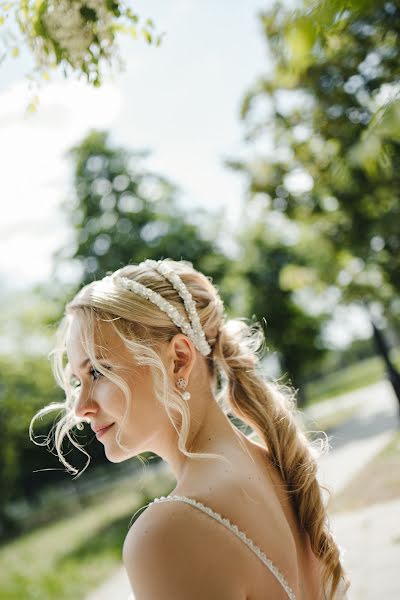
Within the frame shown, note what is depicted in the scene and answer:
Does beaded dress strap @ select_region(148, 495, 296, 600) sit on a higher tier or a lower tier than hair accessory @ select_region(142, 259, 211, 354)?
lower

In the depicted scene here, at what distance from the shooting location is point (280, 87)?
10484mm

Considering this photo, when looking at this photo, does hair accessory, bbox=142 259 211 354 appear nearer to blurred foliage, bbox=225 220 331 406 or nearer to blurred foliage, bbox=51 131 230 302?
blurred foliage, bbox=51 131 230 302

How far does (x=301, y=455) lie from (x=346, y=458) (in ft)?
38.4

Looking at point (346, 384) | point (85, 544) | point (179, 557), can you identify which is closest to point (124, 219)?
point (85, 544)

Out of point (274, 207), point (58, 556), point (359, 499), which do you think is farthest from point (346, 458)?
point (58, 556)

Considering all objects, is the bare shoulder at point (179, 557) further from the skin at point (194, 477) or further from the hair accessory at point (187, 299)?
the hair accessory at point (187, 299)

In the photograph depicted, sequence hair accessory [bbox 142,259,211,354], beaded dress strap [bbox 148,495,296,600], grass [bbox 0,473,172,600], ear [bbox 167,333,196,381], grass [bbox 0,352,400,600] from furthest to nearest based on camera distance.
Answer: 1. grass [bbox 0,473,172,600]
2. grass [bbox 0,352,400,600]
3. hair accessory [bbox 142,259,211,354]
4. ear [bbox 167,333,196,381]
5. beaded dress strap [bbox 148,495,296,600]

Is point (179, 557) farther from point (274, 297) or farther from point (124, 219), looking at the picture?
point (274, 297)

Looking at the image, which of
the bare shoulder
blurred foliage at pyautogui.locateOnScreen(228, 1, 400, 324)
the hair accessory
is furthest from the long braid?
blurred foliage at pyautogui.locateOnScreen(228, 1, 400, 324)

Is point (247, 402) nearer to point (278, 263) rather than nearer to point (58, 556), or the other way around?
point (58, 556)

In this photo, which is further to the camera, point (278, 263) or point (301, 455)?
point (278, 263)

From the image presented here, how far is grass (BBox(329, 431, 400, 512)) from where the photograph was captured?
878cm

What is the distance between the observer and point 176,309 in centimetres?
236

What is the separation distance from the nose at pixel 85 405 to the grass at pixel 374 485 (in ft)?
22.7
